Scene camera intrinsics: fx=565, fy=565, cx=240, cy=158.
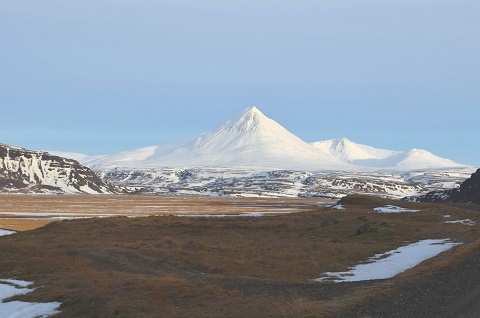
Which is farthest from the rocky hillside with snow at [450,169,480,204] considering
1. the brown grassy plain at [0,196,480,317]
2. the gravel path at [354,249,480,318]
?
the gravel path at [354,249,480,318]

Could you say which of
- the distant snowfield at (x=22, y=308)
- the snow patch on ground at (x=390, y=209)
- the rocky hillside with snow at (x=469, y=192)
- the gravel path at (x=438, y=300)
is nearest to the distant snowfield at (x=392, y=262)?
the gravel path at (x=438, y=300)

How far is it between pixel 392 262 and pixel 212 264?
1079 cm

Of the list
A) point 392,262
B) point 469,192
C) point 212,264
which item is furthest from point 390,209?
point 469,192

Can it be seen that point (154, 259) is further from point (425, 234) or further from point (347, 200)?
point (347, 200)

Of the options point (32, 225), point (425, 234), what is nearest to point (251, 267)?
point (425, 234)

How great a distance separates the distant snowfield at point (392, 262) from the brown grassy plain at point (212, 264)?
1.08 metres

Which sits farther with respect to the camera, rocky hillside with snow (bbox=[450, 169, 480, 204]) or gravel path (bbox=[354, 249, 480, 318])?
rocky hillside with snow (bbox=[450, 169, 480, 204])

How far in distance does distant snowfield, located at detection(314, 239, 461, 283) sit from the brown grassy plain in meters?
1.08

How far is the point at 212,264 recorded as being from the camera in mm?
34219

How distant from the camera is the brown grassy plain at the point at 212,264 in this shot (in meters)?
21.2

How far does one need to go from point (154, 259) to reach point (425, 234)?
23882 mm

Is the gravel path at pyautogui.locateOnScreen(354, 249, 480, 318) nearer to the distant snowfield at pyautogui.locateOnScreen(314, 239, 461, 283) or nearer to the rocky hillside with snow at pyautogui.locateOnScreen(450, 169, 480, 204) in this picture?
the distant snowfield at pyautogui.locateOnScreen(314, 239, 461, 283)

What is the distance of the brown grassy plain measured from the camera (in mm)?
21234

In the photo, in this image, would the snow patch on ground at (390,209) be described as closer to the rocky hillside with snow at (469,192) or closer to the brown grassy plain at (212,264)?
the brown grassy plain at (212,264)
